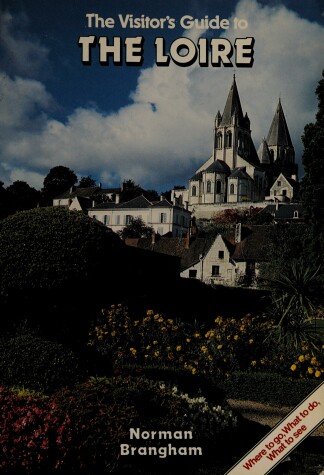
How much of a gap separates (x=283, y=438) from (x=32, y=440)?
268 centimetres

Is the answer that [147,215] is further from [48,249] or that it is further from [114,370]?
[48,249]

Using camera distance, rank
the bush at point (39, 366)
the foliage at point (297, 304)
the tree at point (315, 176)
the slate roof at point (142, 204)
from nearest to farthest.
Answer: the bush at point (39, 366) < the foliage at point (297, 304) < the tree at point (315, 176) < the slate roof at point (142, 204)

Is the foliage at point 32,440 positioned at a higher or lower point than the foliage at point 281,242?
lower

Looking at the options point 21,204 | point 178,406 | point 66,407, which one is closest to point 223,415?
point 178,406

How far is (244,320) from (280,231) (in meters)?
33.7

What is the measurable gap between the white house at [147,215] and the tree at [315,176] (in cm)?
4479

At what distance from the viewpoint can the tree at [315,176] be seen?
24062mm

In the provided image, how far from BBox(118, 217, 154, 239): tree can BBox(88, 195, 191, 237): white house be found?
66.3 inches

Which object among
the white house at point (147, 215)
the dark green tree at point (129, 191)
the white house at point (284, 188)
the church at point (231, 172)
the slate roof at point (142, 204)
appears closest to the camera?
the white house at point (147, 215)

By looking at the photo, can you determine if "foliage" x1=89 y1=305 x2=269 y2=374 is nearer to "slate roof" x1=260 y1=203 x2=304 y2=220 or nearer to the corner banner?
the corner banner

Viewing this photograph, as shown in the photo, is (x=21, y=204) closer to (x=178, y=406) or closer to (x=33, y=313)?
(x=33, y=313)

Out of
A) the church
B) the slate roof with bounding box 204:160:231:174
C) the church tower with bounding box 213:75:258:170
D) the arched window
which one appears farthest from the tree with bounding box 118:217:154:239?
the arched window

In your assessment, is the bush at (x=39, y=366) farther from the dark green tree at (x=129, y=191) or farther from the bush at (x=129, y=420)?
the dark green tree at (x=129, y=191)

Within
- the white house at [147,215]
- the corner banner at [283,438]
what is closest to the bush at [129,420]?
the corner banner at [283,438]
